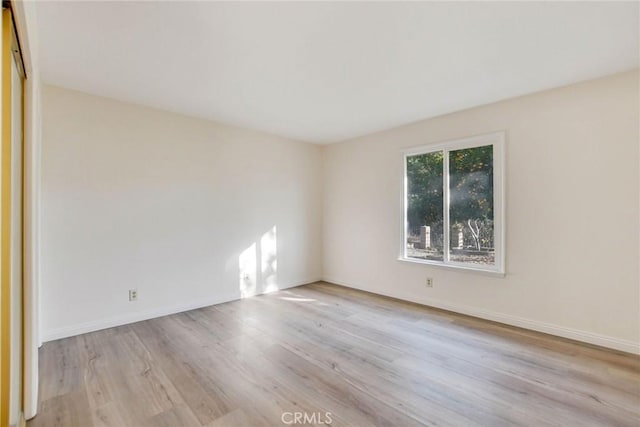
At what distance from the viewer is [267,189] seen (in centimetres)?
450

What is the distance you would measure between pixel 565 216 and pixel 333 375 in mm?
2581

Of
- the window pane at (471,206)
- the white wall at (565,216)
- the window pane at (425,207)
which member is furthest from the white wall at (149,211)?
the window pane at (471,206)

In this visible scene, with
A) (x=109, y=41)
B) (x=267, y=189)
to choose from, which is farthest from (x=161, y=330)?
(x=109, y=41)

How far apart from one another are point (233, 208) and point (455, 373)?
10.3ft

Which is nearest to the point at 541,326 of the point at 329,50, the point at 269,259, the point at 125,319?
the point at 329,50

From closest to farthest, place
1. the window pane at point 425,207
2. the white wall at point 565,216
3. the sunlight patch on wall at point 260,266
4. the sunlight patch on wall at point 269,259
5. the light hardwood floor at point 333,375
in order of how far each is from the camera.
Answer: the light hardwood floor at point 333,375 < the white wall at point 565,216 < the window pane at point 425,207 < the sunlight patch on wall at point 260,266 < the sunlight patch on wall at point 269,259

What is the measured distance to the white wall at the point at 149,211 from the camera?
288 cm

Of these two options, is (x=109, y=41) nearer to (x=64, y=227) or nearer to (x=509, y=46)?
(x=64, y=227)

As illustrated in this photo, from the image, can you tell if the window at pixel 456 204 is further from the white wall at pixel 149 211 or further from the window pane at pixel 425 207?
the white wall at pixel 149 211

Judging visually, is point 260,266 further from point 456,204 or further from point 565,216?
point 565,216

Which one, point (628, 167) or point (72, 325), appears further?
point (72, 325)

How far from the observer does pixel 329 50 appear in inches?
88.6

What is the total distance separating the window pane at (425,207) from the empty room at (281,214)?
0.03 m

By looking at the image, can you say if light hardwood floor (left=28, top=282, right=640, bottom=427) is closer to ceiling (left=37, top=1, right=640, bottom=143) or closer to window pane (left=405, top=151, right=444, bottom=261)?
window pane (left=405, top=151, right=444, bottom=261)
